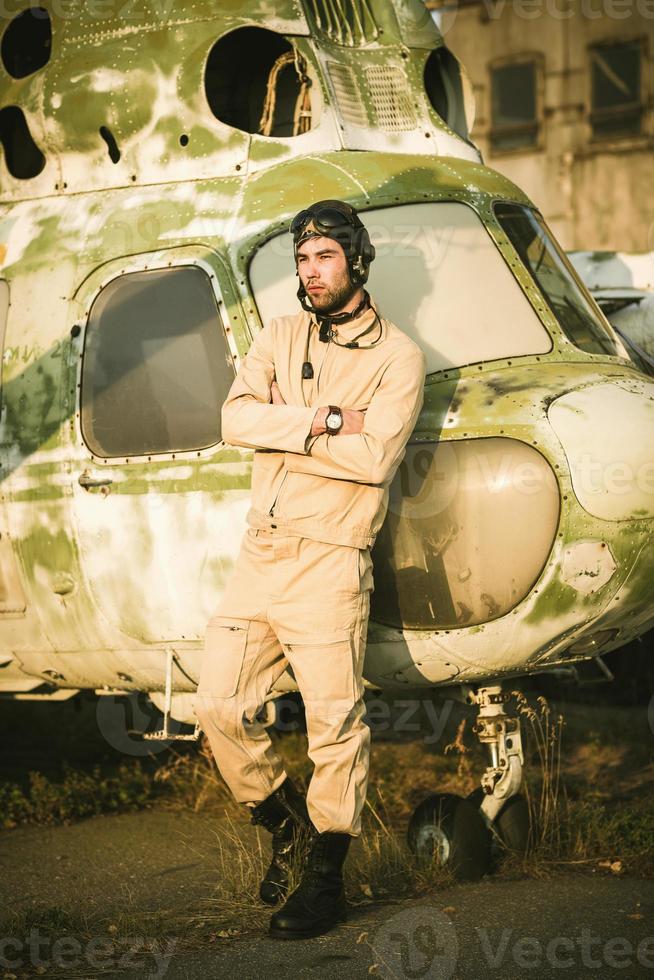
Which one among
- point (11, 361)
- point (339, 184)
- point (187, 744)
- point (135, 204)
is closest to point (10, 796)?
point (187, 744)

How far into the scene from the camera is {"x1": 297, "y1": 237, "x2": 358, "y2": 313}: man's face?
4734 mm

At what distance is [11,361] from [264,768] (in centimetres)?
223

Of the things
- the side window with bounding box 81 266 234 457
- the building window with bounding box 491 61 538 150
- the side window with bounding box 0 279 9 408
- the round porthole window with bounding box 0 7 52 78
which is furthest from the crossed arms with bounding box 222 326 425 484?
the building window with bounding box 491 61 538 150

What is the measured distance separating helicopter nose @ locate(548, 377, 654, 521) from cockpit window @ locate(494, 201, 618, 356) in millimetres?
670

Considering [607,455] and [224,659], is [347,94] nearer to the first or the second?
[607,455]

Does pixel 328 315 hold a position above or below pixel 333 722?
above

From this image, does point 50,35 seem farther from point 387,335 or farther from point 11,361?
point 387,335

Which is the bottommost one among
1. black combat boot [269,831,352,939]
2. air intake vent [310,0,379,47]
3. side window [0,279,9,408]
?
black combat boot [269,831,352,939]

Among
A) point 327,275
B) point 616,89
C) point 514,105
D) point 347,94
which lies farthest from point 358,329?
point 514,105

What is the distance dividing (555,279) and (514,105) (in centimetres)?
1576

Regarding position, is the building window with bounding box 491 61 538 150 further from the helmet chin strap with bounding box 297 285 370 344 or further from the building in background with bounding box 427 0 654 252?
the helmet chin strap with bounding box 297 285 370 344

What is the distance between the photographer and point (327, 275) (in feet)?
15.5

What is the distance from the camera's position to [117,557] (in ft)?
17.9

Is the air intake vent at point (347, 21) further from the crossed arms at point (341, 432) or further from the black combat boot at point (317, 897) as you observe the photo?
the black combat boot at point (317, 897)
